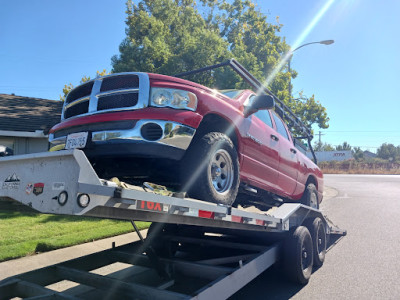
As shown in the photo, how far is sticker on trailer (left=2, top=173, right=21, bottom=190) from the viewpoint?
2459mm

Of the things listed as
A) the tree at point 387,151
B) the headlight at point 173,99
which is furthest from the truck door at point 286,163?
the tree at point 387,151

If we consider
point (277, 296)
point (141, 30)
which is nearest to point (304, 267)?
point (277, 296)

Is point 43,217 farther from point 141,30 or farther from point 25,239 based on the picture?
point 141,30

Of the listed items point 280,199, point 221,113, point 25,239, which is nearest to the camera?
point 221,113

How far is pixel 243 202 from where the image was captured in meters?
5.45

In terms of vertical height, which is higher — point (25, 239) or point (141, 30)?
point (141, 30)

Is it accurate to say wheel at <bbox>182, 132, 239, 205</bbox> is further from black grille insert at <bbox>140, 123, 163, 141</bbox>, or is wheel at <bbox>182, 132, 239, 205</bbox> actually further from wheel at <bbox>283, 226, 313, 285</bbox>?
wheel at <bbox>283, 226, 313, 285</bbox>

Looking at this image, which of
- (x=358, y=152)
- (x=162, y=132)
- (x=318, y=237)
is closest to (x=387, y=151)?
(x=358, y=152)

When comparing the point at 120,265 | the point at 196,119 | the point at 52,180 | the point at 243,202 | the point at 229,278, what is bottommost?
the point at 120,265

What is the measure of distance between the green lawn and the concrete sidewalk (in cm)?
16

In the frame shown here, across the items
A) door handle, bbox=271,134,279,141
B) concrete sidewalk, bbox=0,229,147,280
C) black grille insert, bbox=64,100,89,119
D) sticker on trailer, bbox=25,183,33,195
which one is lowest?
concrete sidewalk, bbox=0,229,147,280

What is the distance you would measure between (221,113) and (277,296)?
2.39 meters

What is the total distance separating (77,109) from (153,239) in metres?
2.17

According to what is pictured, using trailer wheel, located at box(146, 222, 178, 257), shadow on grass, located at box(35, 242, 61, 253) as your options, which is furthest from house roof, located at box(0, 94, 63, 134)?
trailer wheel, located at box(146, 222, 178, 257)
